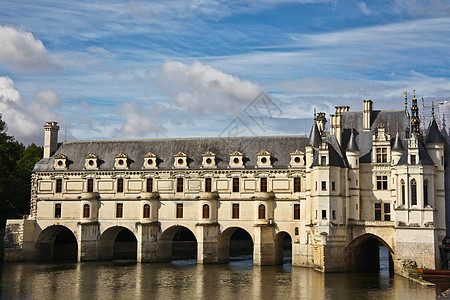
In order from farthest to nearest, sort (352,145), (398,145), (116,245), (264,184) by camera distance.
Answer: (116,245) → (264,184) → (352,145) → (398,145)

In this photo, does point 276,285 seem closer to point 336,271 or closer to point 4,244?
point 336,271

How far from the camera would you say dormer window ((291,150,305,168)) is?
54.1 meters

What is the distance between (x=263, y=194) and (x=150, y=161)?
12.3 meters

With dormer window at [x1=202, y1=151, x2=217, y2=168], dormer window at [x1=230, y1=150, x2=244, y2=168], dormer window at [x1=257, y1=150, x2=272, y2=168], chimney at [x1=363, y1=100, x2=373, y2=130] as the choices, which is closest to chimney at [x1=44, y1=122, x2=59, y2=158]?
dormer window at [x1=202, y1=151, x2=217, y2=168]

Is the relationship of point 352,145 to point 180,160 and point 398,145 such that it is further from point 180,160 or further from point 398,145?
point 180,160

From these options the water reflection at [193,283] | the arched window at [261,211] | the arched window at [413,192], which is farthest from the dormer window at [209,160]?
the arched window at [413,192]

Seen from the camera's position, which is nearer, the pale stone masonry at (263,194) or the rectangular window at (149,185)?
the pale stone masonry at (263,194)

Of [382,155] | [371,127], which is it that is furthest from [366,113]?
[382,155]

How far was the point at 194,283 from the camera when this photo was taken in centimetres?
4378

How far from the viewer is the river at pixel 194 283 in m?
38.6

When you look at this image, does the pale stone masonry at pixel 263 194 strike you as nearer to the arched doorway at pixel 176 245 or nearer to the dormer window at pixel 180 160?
the dormer window at pixel 180 160

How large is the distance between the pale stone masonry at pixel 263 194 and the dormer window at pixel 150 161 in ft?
0.35

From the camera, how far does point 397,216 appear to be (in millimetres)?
46250

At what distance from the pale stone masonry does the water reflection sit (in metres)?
2.81
